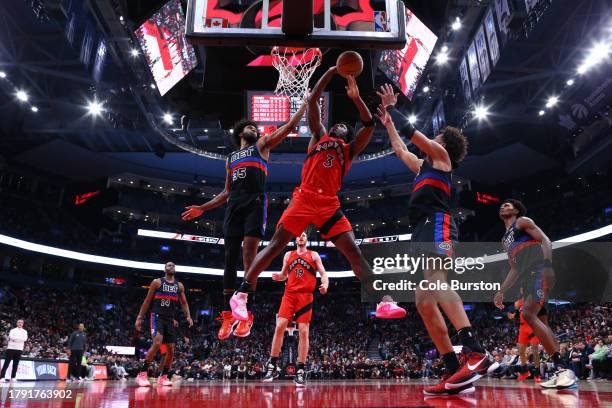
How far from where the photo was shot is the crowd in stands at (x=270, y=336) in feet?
61.1

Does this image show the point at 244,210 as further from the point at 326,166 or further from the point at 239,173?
the point at 326,166

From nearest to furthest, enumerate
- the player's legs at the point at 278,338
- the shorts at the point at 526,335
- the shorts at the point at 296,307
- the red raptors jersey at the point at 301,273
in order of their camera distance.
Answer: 1. the player's legs at the point at 278,338
2. the shorts at the point at 296,307
3. the red raptors jersey at the point at 301,273
4. the shorts at the point at 526,335

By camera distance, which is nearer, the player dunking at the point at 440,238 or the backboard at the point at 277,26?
the player dunking at the point at 440,238

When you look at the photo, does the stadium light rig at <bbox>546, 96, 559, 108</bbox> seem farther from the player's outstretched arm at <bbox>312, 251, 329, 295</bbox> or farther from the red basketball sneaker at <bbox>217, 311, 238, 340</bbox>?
the red basketball sneaker at <bbox>217, 311, 238, 340</bbox>

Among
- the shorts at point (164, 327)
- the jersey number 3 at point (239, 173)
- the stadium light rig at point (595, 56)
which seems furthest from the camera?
the stadium light rig at point (595, 56)

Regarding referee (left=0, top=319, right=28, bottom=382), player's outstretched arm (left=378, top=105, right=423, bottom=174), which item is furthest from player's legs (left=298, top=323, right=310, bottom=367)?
referee (left=0, top=319, right=28, bottom=382)

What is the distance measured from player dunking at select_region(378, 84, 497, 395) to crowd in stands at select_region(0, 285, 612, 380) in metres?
10.4

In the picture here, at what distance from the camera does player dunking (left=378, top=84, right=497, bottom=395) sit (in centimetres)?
386

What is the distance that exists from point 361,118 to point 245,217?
1643 mm

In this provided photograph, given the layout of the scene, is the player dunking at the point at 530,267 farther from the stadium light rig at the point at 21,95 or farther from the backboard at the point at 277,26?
the stadium light rig at the point at 21,95

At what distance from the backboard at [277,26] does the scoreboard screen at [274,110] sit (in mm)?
5346

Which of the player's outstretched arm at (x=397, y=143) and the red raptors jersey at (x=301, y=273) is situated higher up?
the player's outstretched arm at (x=397, y=143)

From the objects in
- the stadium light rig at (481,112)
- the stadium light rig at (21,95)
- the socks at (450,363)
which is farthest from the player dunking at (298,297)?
the stadium light rig at (21,95)

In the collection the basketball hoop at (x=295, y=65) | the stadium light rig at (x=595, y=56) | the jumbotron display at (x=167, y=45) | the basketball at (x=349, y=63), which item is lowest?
the basketball at (x=349, y=63)
